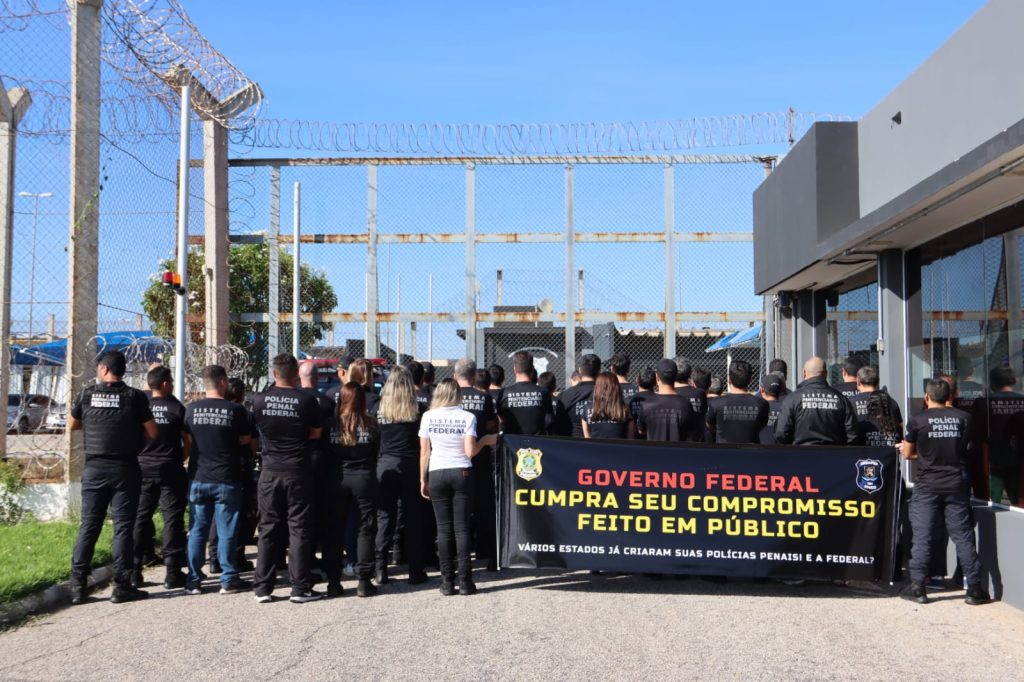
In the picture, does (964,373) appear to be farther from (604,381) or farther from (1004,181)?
(604,381)

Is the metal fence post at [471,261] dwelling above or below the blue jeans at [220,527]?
above

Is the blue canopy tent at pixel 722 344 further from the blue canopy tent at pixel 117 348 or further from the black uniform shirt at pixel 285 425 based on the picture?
the black uniform shirt at pixel 285 425

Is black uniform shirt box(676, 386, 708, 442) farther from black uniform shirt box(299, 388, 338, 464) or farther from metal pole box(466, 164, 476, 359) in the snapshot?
metal pole box(466, 164, 476, 359)

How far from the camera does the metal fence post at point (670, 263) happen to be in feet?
44.7

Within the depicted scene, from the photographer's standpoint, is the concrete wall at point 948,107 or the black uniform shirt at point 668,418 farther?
the black uniform shirt at point 668,418

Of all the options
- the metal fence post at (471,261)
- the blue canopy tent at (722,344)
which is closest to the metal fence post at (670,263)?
the blue canopy tent at (722,344)

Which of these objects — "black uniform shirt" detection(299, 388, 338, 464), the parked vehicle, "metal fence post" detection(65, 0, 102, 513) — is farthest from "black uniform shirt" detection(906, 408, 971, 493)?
the parked vehicle

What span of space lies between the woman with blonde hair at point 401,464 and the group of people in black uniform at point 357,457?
1cm

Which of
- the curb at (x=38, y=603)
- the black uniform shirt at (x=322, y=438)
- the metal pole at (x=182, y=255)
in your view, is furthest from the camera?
the metal pole at (x=182, y=255)

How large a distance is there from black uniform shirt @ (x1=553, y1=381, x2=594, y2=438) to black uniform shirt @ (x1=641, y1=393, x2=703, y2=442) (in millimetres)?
562

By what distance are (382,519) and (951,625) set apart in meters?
4.45

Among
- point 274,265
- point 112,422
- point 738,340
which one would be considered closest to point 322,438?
point 112,422

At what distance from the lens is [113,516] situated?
7195 mm

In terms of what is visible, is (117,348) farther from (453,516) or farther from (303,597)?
(453,516)
